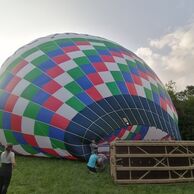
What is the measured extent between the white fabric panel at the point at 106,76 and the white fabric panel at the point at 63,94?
1.22 metres

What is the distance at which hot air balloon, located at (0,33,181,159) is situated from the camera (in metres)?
12.0

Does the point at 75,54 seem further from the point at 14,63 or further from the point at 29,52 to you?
the point at 14,63

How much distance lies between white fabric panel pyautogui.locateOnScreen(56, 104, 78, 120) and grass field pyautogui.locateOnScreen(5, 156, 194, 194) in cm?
→ 159

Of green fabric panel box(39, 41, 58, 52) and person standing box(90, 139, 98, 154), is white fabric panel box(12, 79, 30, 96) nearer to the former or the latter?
green fabric panel box(39, 41, 58, 52)

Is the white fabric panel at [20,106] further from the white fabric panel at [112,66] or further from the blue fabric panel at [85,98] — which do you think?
the white fabric panel at [112,66]

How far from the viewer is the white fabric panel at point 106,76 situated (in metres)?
12.8

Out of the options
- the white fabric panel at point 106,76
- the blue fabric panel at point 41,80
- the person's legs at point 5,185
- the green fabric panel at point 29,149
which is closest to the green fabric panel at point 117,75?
the white fabric panel at point 106,76

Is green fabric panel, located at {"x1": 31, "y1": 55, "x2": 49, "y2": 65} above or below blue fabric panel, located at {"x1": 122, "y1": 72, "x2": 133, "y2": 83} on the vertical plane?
above

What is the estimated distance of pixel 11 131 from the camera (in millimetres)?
12891

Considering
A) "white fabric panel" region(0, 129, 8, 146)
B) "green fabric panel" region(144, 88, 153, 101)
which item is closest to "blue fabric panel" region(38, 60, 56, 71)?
"white fabric panel" region(0, 129, 8, 146)

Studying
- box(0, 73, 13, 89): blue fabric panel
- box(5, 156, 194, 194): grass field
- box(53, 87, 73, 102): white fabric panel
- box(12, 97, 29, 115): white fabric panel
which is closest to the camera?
box(5, 156, 194, 194): grass field

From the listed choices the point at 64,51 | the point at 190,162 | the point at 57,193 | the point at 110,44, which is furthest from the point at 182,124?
the point at 57,193

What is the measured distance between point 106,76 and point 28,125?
113 inches

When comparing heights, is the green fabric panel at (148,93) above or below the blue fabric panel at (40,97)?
above
